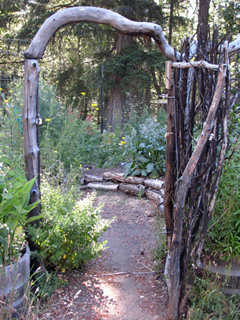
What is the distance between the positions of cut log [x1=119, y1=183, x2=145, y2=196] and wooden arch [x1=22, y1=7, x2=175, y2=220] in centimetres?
314

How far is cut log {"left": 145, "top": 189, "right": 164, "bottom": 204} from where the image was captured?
5535 millimetres

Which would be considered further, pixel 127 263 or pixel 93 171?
pixel 93 171

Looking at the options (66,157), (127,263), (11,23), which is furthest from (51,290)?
(11,23)

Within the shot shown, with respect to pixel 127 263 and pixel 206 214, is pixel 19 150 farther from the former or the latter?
pixel 206 214

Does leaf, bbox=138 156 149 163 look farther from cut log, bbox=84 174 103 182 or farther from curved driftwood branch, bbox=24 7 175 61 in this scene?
curved driftwood branch, bbox=24 7 175 61

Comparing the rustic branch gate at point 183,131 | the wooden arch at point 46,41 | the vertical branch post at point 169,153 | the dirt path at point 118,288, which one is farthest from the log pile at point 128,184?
the wooden arch at point 46,41

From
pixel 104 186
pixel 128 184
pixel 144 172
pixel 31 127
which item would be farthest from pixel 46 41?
pixel 104 186

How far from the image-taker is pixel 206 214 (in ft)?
8.82

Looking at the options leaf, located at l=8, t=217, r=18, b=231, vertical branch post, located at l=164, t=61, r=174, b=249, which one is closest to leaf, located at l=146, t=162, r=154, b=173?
vertical branch post, located at l=164, t=61, r=174, b=249

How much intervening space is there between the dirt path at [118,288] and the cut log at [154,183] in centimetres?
103

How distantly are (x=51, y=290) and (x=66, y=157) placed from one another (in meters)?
3.94

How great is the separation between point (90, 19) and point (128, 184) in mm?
3841

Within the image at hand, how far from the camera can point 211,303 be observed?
271cm

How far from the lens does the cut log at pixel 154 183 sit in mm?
5750
